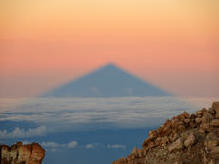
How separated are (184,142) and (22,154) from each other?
5.31 metres

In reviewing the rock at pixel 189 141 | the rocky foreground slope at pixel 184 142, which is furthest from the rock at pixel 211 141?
the rock at pixel 189 141

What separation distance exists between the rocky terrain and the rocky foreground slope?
257 centimetres

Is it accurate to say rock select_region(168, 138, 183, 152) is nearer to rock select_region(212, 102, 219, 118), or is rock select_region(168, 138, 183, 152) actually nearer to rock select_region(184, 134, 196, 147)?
rock select_region(184, 134, 196, 147)

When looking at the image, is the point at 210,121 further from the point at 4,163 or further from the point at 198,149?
→ the point at 4,163

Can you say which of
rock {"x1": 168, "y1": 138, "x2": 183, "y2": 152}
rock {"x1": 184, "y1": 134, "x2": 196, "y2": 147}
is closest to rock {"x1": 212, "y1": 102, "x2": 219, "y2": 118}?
rock {"x1": 184, "y1": 134, "x2": 196, "y2": 147}

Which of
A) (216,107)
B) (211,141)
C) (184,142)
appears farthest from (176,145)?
(216,107)

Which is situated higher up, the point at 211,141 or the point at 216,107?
the point at 216,107

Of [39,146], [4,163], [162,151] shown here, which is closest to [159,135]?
[162,151]

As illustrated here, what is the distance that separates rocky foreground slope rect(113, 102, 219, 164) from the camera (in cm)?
1402

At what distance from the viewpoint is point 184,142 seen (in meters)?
14.4

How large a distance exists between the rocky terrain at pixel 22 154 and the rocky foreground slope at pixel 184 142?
8.45 ft

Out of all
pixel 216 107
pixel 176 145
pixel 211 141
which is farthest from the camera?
pixel 216 107

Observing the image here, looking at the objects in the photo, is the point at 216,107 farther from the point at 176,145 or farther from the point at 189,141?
the point at 176,145

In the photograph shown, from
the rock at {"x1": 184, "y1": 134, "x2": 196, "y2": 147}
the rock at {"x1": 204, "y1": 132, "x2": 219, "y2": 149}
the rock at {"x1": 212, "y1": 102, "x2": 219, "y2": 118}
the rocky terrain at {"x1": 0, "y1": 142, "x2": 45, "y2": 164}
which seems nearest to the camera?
the rock at {"x1": 204, "y1": 132, "x2": 219, "y2": 149}
